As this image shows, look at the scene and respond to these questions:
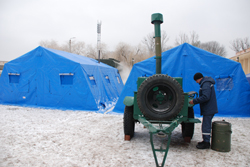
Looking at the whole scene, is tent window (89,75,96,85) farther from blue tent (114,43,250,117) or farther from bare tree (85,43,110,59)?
bare tree (85,43,110,59)

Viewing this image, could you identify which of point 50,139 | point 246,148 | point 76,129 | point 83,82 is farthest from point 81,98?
point 246,148

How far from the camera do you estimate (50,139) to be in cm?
525

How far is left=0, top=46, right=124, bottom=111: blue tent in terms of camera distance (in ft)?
32.0

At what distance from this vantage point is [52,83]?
10203 millimetres

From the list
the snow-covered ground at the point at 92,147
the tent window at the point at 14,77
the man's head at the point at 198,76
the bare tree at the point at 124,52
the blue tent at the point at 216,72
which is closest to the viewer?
the snow-covered ground at the point at 92,147

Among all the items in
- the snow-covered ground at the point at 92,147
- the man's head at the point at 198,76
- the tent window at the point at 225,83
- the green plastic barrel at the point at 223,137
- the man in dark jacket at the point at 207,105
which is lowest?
the snow-covered ground at the point at 92,147

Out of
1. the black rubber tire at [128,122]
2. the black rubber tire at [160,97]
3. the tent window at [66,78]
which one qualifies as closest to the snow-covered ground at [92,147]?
the black rubber tire at [128,122]

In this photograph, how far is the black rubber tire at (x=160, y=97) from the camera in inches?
172

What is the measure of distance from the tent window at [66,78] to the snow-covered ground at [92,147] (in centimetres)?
302

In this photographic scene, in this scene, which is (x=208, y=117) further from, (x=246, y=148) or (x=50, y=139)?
(x=50, y=139)

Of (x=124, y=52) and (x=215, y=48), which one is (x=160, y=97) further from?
(x=215, y=48)

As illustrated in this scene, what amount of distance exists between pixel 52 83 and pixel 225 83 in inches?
315

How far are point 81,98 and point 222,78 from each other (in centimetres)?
633

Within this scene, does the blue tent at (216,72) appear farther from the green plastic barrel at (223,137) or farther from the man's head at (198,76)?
the green plastic barrel at (223,137)
